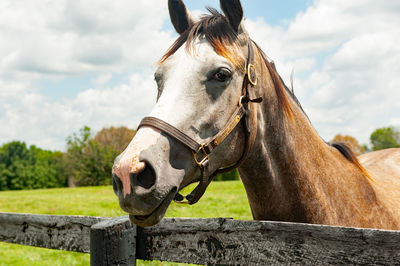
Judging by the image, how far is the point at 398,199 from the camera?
323cm

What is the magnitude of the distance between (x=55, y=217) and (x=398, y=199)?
3053 mm

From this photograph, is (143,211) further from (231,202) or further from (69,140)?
(69,140)

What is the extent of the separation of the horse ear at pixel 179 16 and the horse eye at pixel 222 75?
690 millimetres

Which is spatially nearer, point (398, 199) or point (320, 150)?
point (320, 150)

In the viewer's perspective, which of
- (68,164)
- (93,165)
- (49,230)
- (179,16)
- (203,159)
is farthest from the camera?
(68,164)

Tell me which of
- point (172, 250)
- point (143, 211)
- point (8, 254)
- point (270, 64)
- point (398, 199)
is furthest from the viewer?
point (8, 254)

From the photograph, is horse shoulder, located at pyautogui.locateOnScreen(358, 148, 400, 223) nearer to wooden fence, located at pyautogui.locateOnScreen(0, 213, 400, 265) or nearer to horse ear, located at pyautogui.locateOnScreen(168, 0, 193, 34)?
wooden fence, located at pyautogui.locateOnScreen(0, 213, 400, 265)

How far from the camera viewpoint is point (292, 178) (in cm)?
257

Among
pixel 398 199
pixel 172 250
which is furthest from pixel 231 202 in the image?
pixel 172 250

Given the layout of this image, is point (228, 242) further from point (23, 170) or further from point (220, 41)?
point (23, 170)

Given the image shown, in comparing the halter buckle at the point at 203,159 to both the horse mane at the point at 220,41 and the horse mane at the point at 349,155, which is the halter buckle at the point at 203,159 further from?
the horse mane at the point at 349,155

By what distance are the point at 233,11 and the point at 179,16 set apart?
0.50 m

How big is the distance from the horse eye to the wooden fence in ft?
2.94

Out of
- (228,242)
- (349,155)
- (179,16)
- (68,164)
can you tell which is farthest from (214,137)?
(68,164)
